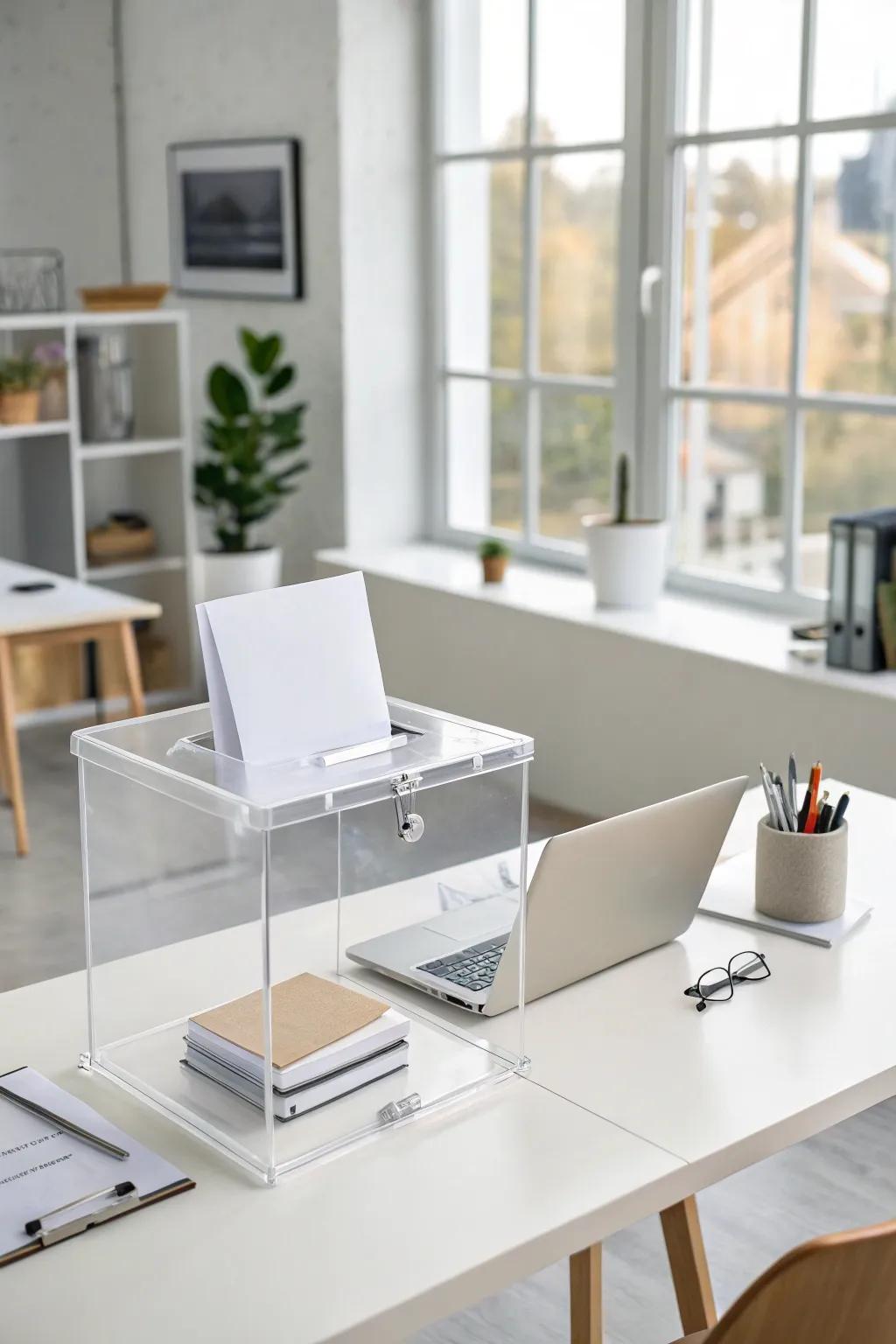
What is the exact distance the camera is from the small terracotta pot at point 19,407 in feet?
16.6

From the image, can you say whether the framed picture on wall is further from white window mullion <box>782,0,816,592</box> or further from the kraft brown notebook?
the kraft brown notebook

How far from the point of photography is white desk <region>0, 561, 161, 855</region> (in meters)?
4.21

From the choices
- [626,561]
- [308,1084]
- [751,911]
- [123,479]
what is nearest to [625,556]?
[626,561]

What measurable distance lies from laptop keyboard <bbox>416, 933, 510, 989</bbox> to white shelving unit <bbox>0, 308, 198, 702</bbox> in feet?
12.0

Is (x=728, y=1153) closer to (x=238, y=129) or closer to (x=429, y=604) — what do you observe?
(x=429, y=604)

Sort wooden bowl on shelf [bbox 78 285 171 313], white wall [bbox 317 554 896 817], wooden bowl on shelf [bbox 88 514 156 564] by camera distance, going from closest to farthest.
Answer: white wall [bbox 317 554 896 817], wooden bowl on shelf [bbox 78 285 171 313], wooden bowl on shelf [bbox 88 514 156 564]

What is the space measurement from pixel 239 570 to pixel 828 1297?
171 inches

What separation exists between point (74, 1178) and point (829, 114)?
3.49 metres

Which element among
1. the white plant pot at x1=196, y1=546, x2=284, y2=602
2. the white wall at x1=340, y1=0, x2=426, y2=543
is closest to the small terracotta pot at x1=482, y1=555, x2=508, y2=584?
the white wall at x1=340, y1=0, x2=426, y2=543

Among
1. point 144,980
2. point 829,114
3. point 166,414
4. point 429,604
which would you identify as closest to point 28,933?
point 429,604

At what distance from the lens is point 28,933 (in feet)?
12.2

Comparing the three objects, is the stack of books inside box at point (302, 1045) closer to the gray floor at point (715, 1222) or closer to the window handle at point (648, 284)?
the gray floor at point (715, 1222)

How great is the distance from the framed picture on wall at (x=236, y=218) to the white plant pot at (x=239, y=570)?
2.91 ft

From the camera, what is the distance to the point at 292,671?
5.14 feet
